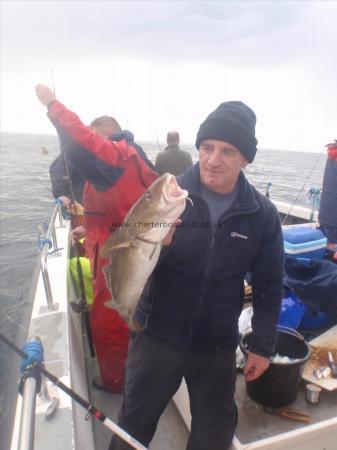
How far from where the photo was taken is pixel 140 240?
1849 mm

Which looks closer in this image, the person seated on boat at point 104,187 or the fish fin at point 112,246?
the fish fin at point 112,246

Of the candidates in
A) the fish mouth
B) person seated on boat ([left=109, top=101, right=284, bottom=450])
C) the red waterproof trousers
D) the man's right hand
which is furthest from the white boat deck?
the man's right hand

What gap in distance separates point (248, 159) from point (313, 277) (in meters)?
2.21

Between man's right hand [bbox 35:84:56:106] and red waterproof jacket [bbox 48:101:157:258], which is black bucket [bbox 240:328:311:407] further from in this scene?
man's right hand [bbox 35:84:56:106]

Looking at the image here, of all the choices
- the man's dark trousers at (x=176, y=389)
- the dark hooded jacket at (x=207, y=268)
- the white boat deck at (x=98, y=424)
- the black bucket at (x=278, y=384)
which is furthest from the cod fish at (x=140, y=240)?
the black bucket at (x=278, y=384)

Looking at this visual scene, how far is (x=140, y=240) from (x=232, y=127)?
902mm

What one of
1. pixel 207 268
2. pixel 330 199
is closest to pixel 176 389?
pixel 207 268

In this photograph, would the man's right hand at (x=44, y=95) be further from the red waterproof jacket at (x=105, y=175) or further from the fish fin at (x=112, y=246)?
the fish fin at (x=112, y=246)

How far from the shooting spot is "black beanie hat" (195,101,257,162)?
217 centimetres

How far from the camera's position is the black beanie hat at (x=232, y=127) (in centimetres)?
217

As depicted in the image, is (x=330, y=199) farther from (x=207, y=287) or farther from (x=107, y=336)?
(x=207, y=287)

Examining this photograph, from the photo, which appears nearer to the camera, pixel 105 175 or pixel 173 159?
pixel 105 175

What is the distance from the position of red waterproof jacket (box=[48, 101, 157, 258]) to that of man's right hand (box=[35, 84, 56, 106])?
0.05 meters

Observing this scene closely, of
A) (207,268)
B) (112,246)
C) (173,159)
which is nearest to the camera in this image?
(112,246)
